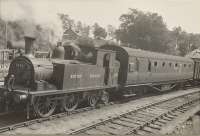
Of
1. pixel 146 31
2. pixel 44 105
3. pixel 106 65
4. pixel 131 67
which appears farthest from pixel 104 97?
pixel 146 31

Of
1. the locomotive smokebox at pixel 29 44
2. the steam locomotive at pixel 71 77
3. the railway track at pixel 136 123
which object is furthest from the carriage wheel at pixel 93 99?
the locomotive smokebox at pixel 29 44

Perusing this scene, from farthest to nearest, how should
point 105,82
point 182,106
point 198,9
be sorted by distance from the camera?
point 182,106, point 105,82, point 198,9

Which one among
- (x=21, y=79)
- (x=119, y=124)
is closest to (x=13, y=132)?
(x=21, y=79)

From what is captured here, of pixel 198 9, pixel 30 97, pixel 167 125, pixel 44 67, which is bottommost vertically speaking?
pixel 167 125

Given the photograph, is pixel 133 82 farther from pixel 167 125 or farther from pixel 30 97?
pixel 30 97

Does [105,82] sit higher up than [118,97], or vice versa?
[105,82]

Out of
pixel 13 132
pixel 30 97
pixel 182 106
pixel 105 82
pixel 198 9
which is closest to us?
pixel 198 9

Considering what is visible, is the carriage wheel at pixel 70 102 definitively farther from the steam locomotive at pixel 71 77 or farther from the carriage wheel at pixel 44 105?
the carriage wheel at pixel 44 105

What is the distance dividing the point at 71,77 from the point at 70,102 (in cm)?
101

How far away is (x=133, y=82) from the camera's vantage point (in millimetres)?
14672

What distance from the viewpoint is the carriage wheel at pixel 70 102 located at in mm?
10581

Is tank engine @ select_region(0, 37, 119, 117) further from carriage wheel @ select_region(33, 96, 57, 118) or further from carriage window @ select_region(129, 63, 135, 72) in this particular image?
carriage window @ select_region(129, 63, 135, 72)

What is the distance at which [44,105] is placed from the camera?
984 centimetres

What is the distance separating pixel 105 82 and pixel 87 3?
585 centimetres
